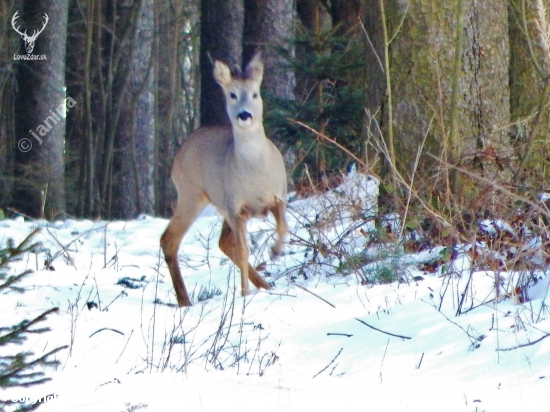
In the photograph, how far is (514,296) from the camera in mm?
5141

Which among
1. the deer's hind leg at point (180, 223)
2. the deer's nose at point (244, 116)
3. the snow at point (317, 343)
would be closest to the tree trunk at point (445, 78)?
the snow at point (317, 343)

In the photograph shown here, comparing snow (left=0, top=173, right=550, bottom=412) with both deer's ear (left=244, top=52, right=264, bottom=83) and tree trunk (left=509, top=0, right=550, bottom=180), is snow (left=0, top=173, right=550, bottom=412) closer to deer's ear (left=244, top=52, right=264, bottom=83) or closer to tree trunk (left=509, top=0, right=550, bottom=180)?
deer's ear (left=244, top=52, right=264, bottom=83)

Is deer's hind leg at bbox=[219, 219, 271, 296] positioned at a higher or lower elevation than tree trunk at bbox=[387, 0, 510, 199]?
lower

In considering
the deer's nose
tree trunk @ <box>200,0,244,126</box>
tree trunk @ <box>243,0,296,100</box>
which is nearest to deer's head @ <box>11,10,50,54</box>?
tree trunk @ <box>200,0,244,126</box>

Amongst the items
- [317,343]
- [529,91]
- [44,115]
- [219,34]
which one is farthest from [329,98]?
[317,343]

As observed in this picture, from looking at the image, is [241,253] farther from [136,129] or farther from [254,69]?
[136,129]

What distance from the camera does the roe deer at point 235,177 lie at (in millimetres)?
7582

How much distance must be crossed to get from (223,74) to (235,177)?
2.86 ft

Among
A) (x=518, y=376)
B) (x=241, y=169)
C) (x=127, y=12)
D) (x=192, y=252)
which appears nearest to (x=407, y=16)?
(x=241, y=169)

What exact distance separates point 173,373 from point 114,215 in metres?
13.2

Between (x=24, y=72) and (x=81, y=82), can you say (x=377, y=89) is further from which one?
(x=81, y=82)

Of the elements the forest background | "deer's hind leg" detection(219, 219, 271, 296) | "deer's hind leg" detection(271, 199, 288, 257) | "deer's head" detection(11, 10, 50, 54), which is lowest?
"deer's hind leg" detection(219, 219, 271, 296)

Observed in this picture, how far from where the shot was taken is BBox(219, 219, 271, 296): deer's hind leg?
727cm

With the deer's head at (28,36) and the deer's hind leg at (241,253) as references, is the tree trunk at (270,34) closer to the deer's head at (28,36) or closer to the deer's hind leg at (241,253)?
the deer's head at (28,36)
